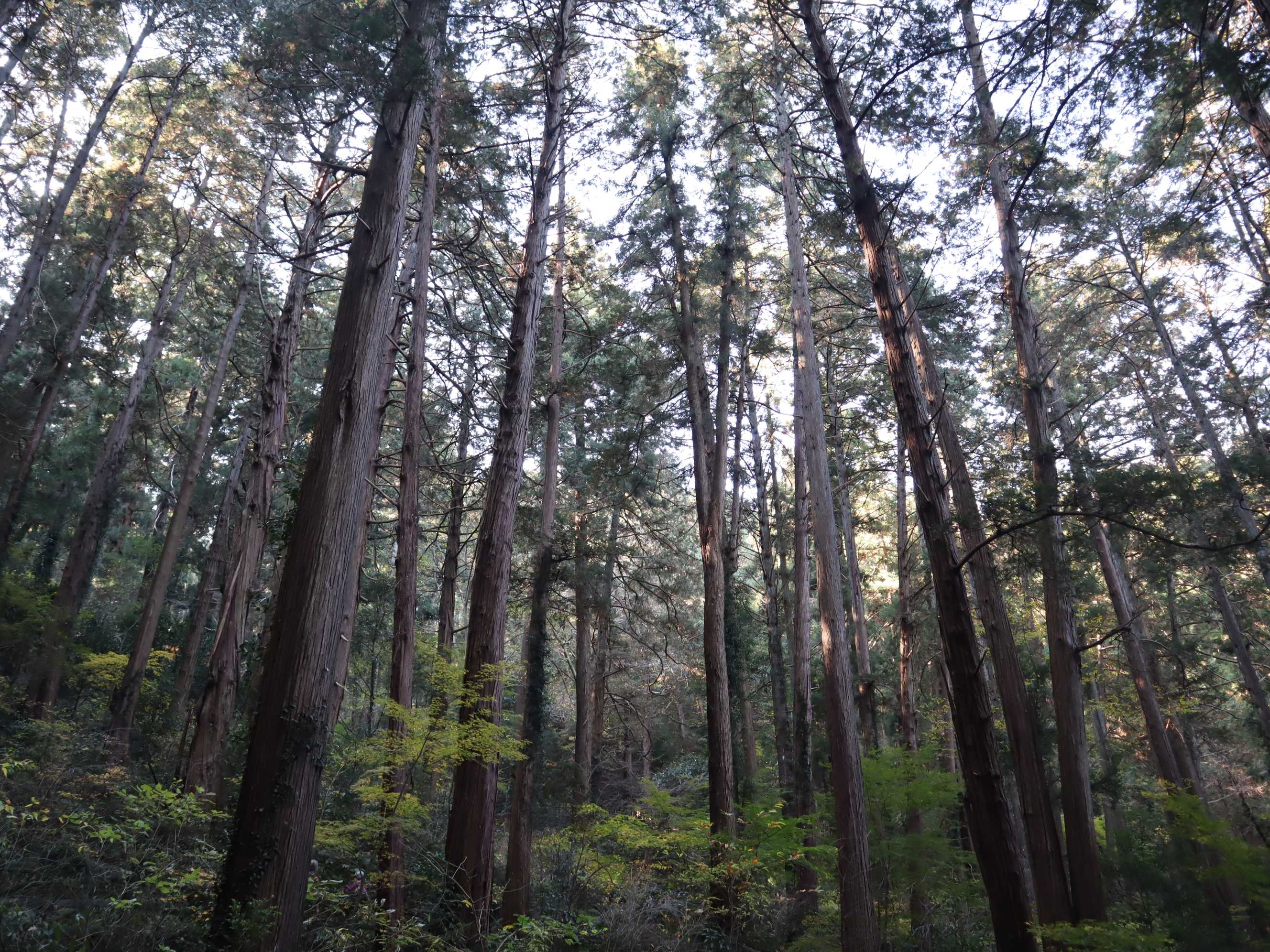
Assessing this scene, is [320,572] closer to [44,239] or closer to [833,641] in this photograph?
[833,641]

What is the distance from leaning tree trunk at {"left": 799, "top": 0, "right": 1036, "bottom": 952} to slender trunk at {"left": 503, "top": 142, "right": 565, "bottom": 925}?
3986mm

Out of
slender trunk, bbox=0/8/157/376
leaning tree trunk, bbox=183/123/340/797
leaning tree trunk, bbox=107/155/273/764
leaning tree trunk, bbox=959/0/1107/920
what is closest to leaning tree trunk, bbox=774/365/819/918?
leaning tree trunk, bbox=959/0/1107/920

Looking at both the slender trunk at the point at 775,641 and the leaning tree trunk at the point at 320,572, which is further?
the slender trunk at the point at 775,641

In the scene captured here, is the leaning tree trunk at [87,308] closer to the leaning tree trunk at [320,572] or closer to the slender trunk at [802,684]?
the leaning tree trunk at [320,572]

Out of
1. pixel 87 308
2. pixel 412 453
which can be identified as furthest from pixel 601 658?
pixel 87 308

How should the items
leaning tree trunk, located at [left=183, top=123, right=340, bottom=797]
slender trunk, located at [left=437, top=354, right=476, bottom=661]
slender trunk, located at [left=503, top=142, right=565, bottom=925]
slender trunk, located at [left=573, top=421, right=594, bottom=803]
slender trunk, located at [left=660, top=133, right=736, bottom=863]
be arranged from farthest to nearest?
1. slender trunk, located at [left=573, top=421, right=594, bottom=803]
2. slender trunk, located at [left=437, top=354, right=476, bottom=661]
3. slender trunk, located at [left=660, top=133, right=736, bottom=863]
4. slender trunk, located at [left=503, top=142, right=565, bottom=925]
5. leaning tree trunk, located at [left=183, top=123, right=340, bottom=797]

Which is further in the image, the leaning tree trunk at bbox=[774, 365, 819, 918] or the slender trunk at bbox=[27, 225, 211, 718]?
the slender trunk at bbox=[27, 225, 211, 718]

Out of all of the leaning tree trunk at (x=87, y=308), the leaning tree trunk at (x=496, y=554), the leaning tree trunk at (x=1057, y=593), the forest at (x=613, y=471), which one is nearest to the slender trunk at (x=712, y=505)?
the forest at (x=613, y=471)

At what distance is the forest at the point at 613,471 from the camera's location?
205 inches

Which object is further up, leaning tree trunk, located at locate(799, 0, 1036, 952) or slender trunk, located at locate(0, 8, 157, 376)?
slender trunk, located at locate(0, 8, 157, 376)

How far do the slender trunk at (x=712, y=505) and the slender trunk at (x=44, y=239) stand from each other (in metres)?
10.6

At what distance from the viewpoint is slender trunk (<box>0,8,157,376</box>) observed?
9.80 m

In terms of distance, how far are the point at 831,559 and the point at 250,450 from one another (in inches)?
359

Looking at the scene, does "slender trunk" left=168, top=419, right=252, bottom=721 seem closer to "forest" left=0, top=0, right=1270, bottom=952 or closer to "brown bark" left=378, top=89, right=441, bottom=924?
"forest" left=0, top=0, right=1270, bottom=952
